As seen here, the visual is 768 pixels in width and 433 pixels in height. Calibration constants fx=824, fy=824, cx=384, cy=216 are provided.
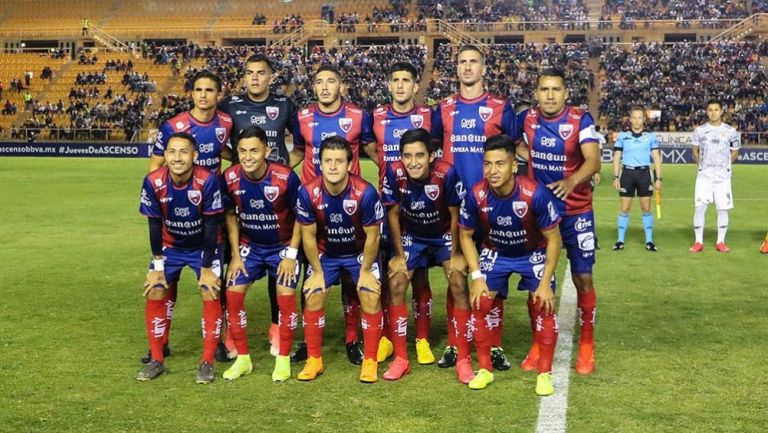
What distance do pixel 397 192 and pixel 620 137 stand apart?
7.29 meters

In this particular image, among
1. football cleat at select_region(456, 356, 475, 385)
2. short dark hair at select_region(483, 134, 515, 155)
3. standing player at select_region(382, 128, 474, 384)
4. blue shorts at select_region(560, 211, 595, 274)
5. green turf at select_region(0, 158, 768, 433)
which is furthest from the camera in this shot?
blue shorts at select_region(560, 211, 595, 274)

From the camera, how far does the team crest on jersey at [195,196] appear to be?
6.34 m

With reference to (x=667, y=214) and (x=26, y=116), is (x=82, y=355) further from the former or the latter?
(x=26, y=116)

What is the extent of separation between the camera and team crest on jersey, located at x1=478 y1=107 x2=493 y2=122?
22.0 ft

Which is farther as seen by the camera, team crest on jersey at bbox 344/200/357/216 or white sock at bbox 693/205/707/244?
white sock at bbox 693/205/707/244

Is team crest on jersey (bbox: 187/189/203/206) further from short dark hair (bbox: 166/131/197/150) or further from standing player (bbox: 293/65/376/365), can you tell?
standing player (bbox: 293/65/376/365)

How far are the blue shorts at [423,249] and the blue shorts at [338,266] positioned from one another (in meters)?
0.37

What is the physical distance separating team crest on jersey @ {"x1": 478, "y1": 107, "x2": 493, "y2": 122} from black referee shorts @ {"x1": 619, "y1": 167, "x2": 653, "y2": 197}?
6633 millimetres

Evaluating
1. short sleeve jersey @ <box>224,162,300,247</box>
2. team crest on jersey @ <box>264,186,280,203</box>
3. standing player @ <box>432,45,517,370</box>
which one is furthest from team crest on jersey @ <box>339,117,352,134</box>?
team crest on jersey @ <box>264,186,280,203</box>

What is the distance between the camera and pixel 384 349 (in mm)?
6871

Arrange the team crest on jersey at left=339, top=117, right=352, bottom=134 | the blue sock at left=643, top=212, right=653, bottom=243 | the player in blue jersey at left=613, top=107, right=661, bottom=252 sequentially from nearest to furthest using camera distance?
the team crest on jersey at left=339, top=117, right=352, bottom=134 < the blue sock at left=643, top=212, right=653, bottom=243 < the player in blue jersey at left=613, top=107, right=661, bottom=252

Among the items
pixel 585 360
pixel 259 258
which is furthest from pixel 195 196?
pixel 585 360

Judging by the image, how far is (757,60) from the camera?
4094cm

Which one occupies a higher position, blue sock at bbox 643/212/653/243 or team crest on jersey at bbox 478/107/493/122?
team crest on jersey at bbox 478/107/493/122
